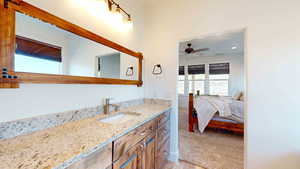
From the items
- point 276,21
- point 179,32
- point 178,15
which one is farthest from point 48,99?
point 276,21

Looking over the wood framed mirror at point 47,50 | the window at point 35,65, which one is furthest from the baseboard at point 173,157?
the window at point 35,65

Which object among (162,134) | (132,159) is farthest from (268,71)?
(132,159)

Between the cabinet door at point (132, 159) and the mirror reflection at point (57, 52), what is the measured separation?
87 cm

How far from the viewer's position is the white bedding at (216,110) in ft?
8.87

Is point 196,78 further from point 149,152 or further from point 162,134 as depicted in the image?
point 149,152

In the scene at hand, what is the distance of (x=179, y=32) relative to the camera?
6.35 feet

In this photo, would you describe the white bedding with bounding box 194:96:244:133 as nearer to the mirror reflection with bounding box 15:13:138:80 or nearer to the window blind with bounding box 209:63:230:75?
the mirror reflection with bounding box 15:13:138:80

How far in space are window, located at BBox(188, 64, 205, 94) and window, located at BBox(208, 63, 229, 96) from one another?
1.10 ft

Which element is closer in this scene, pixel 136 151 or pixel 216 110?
pixel 136 151

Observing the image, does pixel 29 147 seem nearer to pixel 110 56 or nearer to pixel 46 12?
pixel 46 12

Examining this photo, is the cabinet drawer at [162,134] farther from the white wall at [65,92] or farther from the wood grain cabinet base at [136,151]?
the white wall at [65,92]

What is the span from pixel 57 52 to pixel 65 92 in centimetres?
36

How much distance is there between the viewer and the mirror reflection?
0.80m

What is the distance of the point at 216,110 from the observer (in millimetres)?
2824
